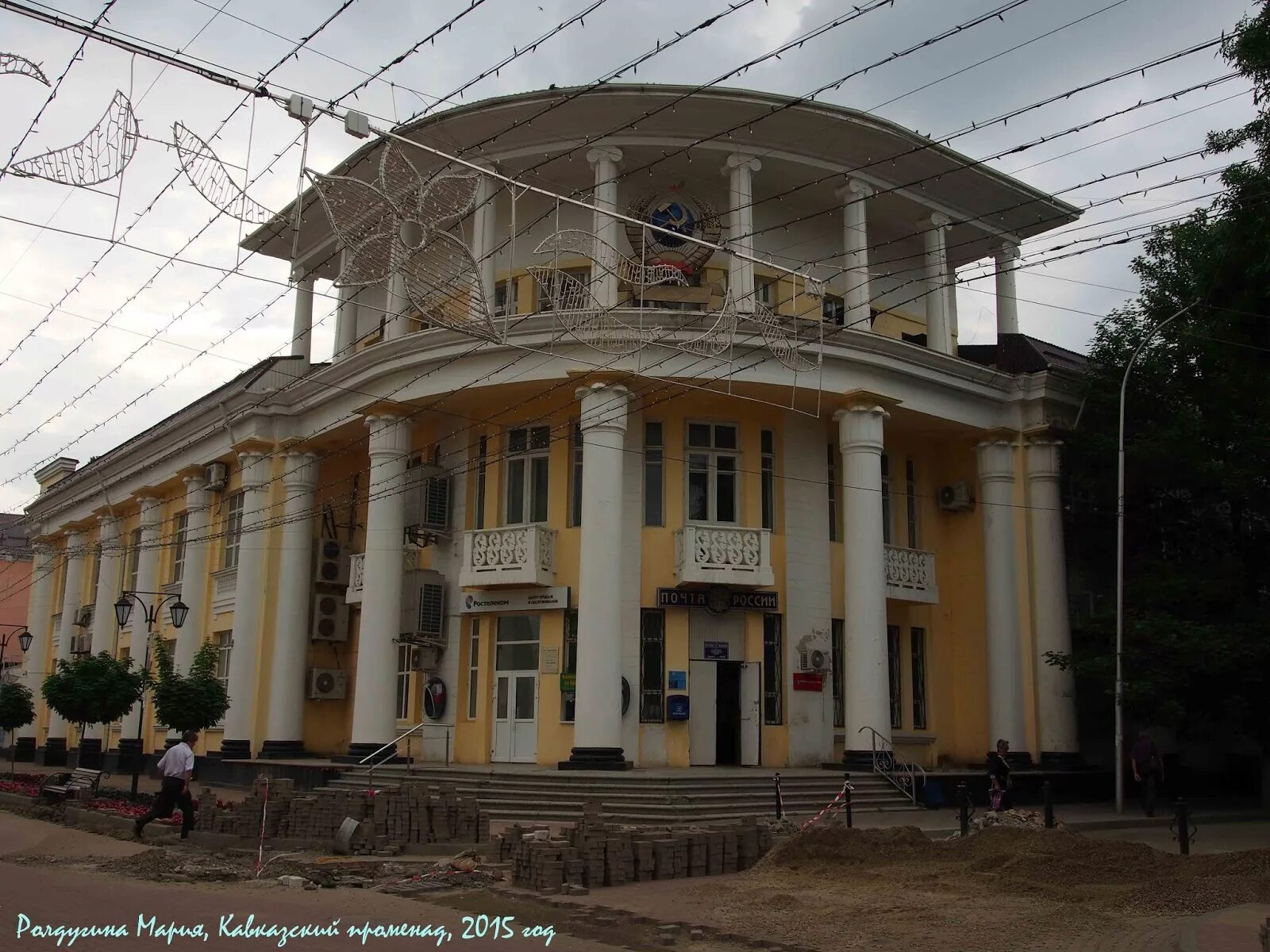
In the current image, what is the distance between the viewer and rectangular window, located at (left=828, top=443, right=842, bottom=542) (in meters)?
26.9

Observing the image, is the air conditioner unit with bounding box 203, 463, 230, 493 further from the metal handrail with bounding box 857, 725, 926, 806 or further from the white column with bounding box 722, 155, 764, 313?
the metal handrail with bounding box 857, 725, 926, 806

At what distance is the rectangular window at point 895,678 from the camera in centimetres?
2720

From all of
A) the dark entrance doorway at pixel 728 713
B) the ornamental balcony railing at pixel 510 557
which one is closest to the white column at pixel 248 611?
the ornamental balcony railing at pixel 510 557

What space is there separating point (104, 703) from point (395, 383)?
366 inches

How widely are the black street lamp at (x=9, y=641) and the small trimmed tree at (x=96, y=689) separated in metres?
3.54

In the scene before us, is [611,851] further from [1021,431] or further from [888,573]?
[1021,431]

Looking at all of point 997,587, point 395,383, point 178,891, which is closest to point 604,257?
point 395,383

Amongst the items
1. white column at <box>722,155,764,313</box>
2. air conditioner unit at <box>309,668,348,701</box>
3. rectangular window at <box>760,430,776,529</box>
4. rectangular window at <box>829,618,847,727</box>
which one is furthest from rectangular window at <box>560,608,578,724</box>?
air conditioner unit at <box>309,668,348,701</box>

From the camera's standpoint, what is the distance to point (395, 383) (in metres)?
26.1

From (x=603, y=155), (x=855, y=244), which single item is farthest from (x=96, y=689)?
(x=855, y=244)

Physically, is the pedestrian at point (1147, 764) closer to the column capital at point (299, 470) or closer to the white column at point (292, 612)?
the white column at point (292, 612)

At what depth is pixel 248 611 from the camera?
29.5 meters

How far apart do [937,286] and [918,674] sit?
8.84 meters

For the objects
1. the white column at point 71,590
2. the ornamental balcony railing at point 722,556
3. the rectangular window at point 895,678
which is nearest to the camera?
the ornamental balcony railing at point 722,556
